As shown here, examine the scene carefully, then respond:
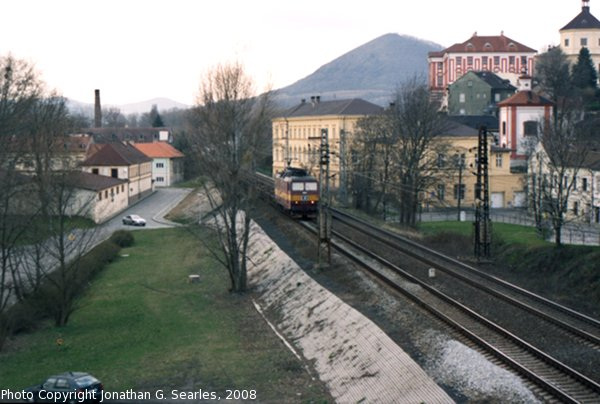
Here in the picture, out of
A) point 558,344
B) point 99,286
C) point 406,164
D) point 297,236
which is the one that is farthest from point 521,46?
point 558,344

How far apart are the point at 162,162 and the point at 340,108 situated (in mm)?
27243

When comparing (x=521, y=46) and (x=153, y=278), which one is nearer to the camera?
(x=153, y=278)

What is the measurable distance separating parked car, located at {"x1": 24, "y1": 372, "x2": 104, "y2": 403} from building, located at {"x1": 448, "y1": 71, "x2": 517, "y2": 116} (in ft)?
249

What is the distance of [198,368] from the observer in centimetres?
2031

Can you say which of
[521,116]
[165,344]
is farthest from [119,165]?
[165,344]

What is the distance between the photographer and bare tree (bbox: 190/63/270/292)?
3078 cm

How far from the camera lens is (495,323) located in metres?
19.8

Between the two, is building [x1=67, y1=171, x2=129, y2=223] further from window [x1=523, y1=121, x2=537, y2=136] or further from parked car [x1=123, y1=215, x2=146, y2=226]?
window [x1=523, y1=121, x2=537, y2=136]

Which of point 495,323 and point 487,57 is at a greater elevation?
point 487,57

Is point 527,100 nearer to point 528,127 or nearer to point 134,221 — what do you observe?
point 528,127

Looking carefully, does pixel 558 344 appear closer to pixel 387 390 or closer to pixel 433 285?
pixel 387 390

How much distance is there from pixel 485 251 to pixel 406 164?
14.6 m

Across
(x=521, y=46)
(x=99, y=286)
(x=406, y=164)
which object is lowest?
(x=99, y=286)

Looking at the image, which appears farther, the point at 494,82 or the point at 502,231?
the point at 494,82
